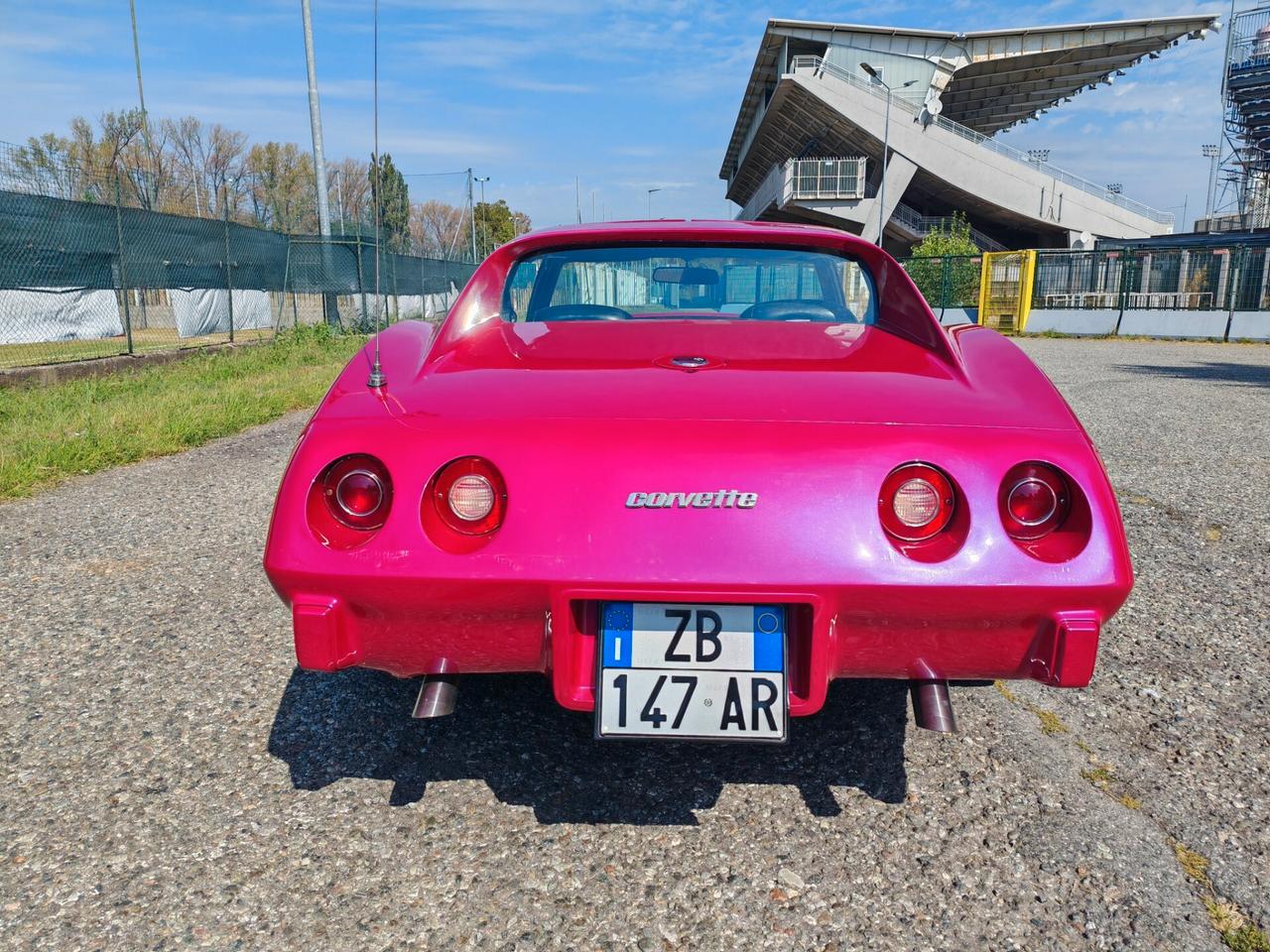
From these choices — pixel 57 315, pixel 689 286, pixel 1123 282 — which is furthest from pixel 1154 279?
pixel 689 286

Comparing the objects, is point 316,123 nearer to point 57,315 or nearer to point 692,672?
point 57,315

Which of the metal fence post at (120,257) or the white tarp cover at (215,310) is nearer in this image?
the metal fence post at (120,257)

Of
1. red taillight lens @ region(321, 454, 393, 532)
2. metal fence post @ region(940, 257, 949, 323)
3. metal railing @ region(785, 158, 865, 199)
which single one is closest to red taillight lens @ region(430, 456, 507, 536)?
red taillight lens @ region(321, 454, 393, 532)

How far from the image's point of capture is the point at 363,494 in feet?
6.31

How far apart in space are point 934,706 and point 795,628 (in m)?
0.37

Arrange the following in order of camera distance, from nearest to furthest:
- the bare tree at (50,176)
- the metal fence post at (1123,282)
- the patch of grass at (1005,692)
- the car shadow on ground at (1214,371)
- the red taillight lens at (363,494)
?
the red taillight lens at (363,494) → the patch of grass at (1005,692) → the bare tree at (50,176) → the car shadow on ground at (1214,371) → the metal fence post at (1123,282)

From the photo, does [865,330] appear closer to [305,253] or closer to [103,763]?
[103,763]

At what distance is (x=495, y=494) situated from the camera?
6.22ft

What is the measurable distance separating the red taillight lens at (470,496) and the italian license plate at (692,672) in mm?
334

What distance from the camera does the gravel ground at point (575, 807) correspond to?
1.80 meters

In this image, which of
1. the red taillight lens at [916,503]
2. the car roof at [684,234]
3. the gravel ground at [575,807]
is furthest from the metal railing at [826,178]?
the red taillight lens at [916,503]

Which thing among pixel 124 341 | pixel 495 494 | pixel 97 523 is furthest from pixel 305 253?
pixel 495 494

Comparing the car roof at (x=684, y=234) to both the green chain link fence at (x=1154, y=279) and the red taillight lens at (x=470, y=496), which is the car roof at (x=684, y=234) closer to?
the red taillight lens at (x=470, y=496)

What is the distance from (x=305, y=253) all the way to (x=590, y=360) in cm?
1618
